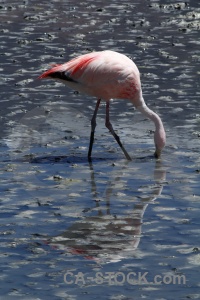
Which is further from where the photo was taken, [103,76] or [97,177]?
[103,76]

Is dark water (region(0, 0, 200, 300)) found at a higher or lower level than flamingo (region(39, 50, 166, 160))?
lower

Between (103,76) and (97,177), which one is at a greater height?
(103,76)

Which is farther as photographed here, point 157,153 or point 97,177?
point 157,153

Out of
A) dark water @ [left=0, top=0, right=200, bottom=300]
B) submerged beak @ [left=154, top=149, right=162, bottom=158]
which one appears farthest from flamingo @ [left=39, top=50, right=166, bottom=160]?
dark water @ [left=0, top=0, right=200, bottom=300]

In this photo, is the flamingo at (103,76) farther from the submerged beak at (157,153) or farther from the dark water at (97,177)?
the dark water at (97,177)

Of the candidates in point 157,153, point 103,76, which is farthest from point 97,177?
point 103,76

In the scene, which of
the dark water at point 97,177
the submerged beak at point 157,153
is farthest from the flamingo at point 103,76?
the dark water at point 97,177

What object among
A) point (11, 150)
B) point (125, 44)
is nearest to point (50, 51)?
point (125, 44)

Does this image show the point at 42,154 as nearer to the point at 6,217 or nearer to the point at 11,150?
the point at 11,150

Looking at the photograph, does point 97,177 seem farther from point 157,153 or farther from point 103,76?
point 103,76

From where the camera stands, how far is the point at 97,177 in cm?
974

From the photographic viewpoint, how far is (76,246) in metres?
7.75

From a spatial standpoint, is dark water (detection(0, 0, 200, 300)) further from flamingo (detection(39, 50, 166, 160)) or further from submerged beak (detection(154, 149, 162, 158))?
flamingo (detection(39, 50, 166, 160))

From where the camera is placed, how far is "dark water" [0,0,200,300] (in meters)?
7.13
